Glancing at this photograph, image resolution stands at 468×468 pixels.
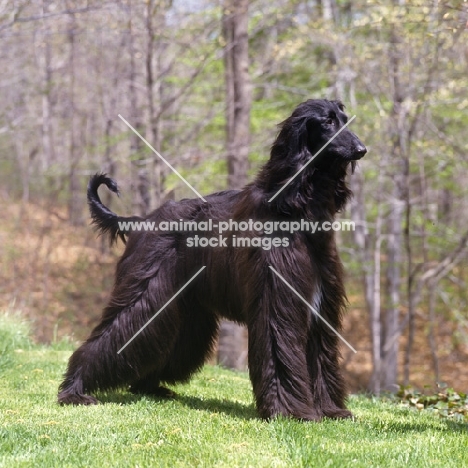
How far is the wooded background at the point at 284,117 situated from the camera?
9430 millimetres

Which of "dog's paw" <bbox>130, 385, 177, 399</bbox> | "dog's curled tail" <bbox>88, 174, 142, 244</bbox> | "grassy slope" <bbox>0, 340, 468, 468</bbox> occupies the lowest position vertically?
"dog's paw" <bbox>130, 385, 177, 399</bbox>

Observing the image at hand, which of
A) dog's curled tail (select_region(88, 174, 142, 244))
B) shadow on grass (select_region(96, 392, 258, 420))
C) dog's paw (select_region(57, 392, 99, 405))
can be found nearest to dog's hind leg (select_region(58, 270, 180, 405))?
dog's paw (select_region(57, 392, 99, 405))

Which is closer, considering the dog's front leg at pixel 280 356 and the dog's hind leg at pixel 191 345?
the dog's front leg at pixel 280 356

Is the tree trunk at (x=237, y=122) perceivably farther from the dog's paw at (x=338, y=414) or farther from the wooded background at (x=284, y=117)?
the dog's paw at (x=338, y=414)

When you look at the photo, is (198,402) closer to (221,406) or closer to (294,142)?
(221,406)

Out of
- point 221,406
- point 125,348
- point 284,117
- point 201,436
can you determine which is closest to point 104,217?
point 125,348

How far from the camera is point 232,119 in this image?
1020 cm

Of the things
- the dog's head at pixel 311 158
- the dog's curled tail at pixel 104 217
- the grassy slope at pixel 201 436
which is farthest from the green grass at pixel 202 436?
the dog's head at pixel 311 158

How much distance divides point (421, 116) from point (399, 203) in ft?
5.02

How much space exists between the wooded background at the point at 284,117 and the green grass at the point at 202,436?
276 cm

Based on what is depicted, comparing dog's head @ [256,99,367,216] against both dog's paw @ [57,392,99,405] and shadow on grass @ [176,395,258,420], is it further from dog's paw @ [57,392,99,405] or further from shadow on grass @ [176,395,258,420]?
dog's paw @ [57,392,99,405]

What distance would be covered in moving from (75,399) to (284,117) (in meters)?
8.08

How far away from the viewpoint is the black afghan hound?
13.3 ft

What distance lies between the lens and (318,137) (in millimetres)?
4117
